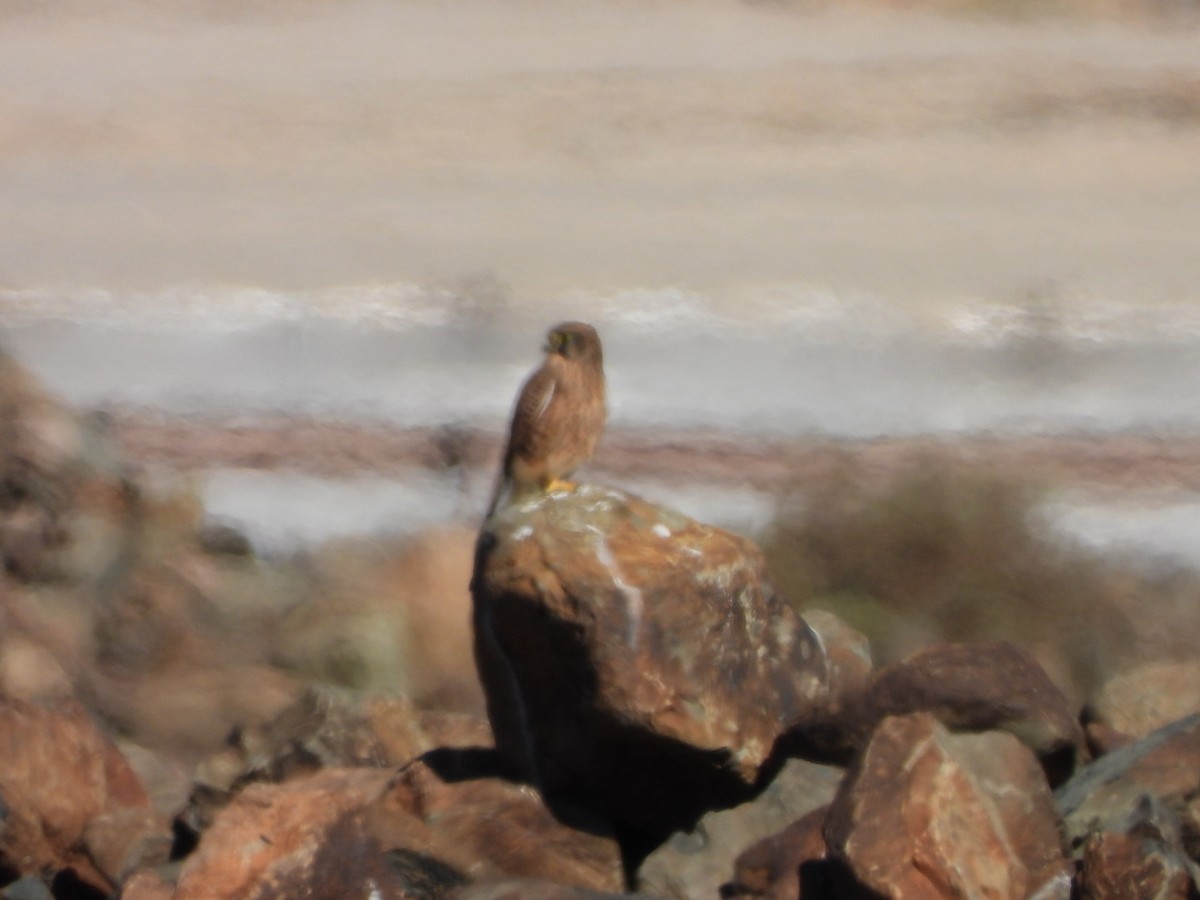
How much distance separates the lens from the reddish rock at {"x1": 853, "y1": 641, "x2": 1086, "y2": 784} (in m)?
5.68

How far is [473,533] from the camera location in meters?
11.1

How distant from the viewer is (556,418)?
5965 mm

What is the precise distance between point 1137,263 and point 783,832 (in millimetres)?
12484

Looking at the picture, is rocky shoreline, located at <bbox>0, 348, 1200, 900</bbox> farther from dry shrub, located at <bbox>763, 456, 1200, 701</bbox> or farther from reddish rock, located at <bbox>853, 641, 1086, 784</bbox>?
dry shrub, located at <bbox>763, 456, 1200, 701</bbox>

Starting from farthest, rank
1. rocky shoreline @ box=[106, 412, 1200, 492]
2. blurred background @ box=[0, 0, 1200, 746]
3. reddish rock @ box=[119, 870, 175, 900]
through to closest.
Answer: rocky shoreline @ box=[106, 412, 1200, 492] < blurred background @ box=[0, 0, 1200, 746] < reddish rock @ box=[119, 870, 175, 900]

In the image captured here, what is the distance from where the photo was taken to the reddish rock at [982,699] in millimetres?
5680

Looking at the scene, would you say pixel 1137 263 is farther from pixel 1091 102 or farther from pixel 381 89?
pixel 381 89

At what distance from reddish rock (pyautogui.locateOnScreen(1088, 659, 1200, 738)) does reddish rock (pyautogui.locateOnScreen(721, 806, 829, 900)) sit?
2.14m

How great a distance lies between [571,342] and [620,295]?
10148mm

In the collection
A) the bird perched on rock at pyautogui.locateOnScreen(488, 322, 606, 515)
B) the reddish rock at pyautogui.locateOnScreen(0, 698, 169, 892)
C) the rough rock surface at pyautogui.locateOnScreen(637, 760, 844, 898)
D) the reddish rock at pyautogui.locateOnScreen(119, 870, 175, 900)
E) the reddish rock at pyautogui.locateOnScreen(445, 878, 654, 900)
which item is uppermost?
the bird perched on rock at pyautogui.locateOnScreen(488, 322, 606, 515)

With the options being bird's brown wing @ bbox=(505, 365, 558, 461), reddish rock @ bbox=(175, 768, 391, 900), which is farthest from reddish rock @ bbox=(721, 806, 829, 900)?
bird's brown wing @ bbox=(505, 365, 558, 461)

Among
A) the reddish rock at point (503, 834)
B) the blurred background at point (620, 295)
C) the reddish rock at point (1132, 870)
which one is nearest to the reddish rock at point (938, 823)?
the reddish rock at point (1132, 870)

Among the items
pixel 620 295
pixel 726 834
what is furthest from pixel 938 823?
pixel 620 295

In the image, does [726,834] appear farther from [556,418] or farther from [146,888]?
[146,888]
